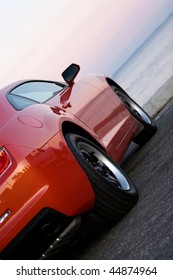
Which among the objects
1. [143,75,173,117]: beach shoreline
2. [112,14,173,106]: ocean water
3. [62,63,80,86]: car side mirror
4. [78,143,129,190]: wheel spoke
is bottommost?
[112,14,173,106]: ocean water

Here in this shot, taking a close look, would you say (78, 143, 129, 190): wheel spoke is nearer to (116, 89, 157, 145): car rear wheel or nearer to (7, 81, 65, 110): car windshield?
(7, 81, 65, 110): car windshield

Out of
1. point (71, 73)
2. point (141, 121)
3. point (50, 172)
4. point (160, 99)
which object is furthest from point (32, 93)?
point (160, 99)

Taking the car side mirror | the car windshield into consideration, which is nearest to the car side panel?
the car windshield

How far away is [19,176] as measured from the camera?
14.1 feet

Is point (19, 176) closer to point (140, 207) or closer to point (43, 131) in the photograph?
point (43, 131)

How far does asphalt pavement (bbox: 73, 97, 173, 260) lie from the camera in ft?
14.1

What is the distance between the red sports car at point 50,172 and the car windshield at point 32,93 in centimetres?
1

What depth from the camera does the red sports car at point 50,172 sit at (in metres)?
4.27

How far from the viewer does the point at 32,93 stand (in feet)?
19.7

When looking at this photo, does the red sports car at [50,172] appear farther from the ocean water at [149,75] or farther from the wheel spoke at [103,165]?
the ocean water at [149,75]

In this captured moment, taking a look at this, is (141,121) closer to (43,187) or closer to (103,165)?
(103,165)
